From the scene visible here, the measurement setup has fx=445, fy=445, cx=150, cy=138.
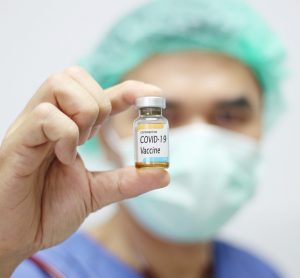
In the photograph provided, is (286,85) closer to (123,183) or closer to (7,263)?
(123,183)

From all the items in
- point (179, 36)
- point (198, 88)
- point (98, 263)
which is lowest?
point (98, 263)

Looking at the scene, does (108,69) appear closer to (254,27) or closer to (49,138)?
(254,27)

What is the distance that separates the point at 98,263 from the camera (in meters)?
1.29

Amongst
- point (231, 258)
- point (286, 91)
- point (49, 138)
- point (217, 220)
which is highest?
point (286, 91)

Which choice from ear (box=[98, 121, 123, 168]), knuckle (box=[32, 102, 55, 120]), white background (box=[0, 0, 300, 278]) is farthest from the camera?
white background (box=[0, 0, 300, 278])

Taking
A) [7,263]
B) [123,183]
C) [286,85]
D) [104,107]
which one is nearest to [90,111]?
[104,107]

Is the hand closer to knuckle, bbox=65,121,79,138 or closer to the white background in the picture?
knuckle, bbox=65,121,79,138

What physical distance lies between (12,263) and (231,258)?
39.3 inches

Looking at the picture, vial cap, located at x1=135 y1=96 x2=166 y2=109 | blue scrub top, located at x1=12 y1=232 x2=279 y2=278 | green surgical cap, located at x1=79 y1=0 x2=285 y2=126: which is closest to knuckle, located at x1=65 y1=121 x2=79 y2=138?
vial cap, located at x1=135 y1=96 x2=166 y2=109

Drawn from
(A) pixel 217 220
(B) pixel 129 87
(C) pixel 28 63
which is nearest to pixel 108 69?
(C) pixel 28 63

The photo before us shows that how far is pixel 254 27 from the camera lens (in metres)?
1.38

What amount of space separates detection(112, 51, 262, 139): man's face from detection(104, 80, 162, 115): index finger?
542mm

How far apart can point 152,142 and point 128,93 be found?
10 centimetres

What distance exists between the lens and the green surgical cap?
129 centimetres
